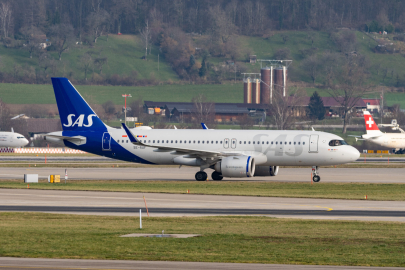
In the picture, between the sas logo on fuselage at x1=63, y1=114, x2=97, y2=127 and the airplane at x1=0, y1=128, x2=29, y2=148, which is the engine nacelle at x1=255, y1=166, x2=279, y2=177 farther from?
the airplane at x1=0, y1=128, x2=29, y2=148

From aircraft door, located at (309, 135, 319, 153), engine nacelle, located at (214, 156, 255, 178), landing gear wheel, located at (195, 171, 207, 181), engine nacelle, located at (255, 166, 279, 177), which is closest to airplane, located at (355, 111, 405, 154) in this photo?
engine nacelle, located at (255, 166, 279, 177)

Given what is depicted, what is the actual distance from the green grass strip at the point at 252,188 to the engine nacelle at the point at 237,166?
2.72 feet

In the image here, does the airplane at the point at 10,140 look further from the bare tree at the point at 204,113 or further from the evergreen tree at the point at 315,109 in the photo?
the evergreen tree at the point at 315,109

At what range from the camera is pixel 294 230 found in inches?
1030

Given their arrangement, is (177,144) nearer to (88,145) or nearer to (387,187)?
(88,145)

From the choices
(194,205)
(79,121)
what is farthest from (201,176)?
(194,205)

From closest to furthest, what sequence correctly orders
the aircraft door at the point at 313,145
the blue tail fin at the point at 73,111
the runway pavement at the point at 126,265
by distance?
1. the runway pavement at the point at 126,265
2. the aircraft door at the point at 313,145
3. the blue tail fin at the point at 73,111

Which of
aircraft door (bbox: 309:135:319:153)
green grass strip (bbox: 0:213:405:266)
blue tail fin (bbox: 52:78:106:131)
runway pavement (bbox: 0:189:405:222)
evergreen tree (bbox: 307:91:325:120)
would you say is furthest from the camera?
evergreen tree (bbox: 307:91:325:120)

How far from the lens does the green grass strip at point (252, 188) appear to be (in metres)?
42.3

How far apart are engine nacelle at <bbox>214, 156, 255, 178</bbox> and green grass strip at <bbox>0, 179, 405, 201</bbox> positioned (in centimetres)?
83

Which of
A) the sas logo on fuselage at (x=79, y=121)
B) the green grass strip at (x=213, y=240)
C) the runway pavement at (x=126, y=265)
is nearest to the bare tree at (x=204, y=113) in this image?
the sas logo on fuselage at (x=79, y=121)

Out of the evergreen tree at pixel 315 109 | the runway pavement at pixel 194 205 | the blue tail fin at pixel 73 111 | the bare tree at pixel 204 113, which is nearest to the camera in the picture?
the runway pavement at pixel 194 205

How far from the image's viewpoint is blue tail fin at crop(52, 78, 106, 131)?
56000 mm

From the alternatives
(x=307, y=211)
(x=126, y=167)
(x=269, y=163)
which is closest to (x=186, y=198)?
(x=307, y=211)
